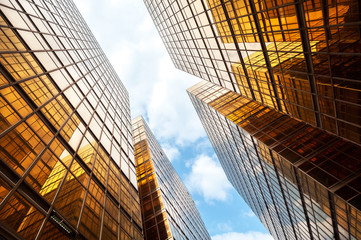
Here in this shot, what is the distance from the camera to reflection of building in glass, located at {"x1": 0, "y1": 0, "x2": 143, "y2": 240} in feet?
25.2

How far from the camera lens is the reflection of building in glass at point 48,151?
770 cm

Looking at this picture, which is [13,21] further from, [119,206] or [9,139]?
[119,206]

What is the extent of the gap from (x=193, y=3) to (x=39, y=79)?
19079mm

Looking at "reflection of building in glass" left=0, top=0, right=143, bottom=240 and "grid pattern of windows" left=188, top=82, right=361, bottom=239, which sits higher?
"reflection of building in glass" left=0, top=0, right=143, bottom=240

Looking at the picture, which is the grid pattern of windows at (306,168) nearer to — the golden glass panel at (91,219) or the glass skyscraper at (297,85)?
the glass skyscraper at (297,85)

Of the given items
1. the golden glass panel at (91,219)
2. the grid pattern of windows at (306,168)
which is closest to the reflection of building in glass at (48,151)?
the golden glass panel at (91,219)

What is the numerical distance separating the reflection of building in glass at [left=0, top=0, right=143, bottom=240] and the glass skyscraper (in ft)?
51.4

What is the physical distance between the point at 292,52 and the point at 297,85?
3.22 metres

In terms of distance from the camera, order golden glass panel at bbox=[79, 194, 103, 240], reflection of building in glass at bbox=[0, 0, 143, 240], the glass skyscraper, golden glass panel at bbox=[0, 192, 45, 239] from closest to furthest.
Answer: golden glass panel at bbox=[0, 192, 45, 239] → reflection of building in glass at bbox=[0, 0, 143, 240] → golden glass panel at bbox=[79, 194, 103, 240] → the glass skyscraper

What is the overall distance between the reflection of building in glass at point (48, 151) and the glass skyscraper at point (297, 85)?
617 inches

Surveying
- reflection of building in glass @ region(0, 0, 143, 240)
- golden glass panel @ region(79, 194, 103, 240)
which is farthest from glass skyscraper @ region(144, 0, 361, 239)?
golden glass panel @ region(79, 194, 103, 240)

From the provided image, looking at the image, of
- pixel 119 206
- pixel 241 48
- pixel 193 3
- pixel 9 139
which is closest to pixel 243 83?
pixel 241 48

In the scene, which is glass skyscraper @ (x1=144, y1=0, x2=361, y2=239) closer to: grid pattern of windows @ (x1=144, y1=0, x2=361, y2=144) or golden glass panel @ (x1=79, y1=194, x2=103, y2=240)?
grid pattern of windows @ (x1=144, y1=0, x2=361, y2=144)

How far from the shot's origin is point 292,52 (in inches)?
595
